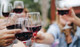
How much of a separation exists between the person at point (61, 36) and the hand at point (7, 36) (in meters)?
0.44

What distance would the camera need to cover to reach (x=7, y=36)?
110cm

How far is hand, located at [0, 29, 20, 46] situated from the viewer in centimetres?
102

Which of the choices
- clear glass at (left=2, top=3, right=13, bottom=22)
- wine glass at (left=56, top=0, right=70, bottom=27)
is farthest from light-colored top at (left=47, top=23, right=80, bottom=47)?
clear glass at (left=2, top=3, right=13, bottom=22)

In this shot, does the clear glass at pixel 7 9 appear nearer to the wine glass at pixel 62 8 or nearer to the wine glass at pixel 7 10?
the wine glass at pixel 7 10

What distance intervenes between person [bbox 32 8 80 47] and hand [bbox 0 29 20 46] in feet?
→ 1.46

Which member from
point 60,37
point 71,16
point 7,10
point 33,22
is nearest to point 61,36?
point 60,37

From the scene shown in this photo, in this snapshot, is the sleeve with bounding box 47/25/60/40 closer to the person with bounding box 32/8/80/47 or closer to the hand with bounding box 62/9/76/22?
the person with bounding box 32/8/80/47

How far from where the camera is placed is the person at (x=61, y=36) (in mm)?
1660

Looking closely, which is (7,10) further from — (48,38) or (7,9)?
(48,38)

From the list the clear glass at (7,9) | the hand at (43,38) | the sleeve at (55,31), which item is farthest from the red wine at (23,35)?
the sleeve at (55,31)

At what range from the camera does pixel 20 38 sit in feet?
3.42

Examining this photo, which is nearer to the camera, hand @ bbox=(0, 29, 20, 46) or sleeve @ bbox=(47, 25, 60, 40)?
hand @ bbox=(0, 29, 20, 46)

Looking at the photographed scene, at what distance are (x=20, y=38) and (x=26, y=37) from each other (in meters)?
0.04

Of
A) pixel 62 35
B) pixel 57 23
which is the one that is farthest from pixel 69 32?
pixel 57 23
